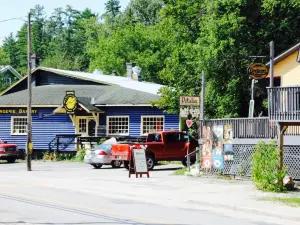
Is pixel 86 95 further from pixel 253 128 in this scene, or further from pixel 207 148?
pixel 253 128

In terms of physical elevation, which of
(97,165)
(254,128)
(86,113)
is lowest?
(97,165)

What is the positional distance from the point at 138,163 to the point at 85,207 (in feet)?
34.0

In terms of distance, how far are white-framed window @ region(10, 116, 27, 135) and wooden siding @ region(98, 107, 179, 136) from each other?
6.15m

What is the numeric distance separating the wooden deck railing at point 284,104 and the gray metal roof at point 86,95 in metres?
20.4

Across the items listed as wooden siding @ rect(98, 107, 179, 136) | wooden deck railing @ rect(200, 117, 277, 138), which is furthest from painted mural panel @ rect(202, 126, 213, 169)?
wooden siding @ rect(98, 107, 179, 136)

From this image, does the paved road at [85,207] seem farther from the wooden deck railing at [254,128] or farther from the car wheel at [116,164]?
the car wheel at [116,164]

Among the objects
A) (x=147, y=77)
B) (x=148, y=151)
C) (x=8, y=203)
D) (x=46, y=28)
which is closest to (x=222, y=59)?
(x=148, y=151)

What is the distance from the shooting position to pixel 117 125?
144ft

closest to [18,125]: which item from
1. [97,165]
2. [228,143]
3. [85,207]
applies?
[97,165]

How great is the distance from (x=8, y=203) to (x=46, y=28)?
140 metres

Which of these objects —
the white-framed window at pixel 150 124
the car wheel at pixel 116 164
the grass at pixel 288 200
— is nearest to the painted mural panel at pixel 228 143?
the grass at pixel 288 200

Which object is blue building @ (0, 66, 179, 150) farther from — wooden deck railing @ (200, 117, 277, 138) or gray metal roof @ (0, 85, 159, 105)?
wooden deck railing @ (200, 117, 277, 138)

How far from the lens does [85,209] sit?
1614cm

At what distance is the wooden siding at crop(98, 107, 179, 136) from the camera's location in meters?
42.2
